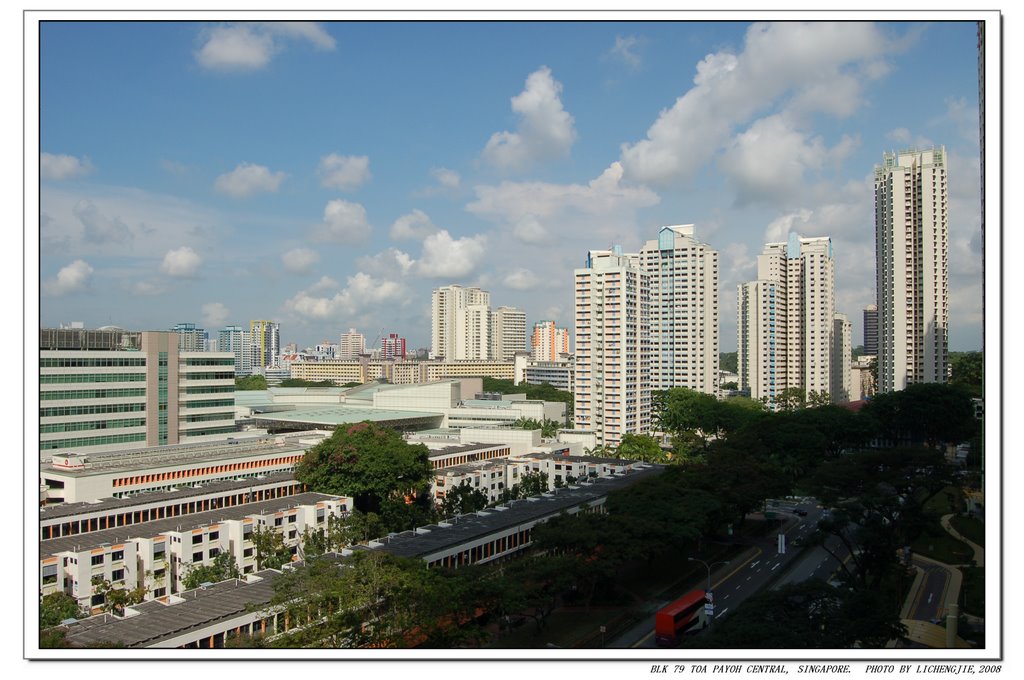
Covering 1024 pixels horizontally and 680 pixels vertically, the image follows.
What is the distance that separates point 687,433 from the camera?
34594 millimetres

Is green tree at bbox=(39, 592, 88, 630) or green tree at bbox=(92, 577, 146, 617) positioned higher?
→ green tree at bbox=(39, 592, 88, 630)

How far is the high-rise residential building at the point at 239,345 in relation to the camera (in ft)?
292

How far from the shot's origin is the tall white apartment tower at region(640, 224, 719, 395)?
4216 cm

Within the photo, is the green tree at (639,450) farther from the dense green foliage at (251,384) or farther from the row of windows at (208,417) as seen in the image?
the dense green foliage at (251,384)

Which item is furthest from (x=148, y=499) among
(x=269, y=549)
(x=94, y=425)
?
(x=94, y=425)

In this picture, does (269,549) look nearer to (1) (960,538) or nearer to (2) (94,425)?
(2) (94,425)

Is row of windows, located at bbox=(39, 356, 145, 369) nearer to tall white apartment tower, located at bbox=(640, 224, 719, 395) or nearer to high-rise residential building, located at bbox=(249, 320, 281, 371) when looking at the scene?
tall white apartment tower, located at bbox=(640, 224, 719, 395)

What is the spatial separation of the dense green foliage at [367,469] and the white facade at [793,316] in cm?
3036

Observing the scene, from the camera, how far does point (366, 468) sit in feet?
66.3

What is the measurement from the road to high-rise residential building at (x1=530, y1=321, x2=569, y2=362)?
69841mm

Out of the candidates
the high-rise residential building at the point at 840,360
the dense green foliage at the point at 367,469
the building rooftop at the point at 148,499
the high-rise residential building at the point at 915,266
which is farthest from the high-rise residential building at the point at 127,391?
the high-rise residential building at the point at 840,360

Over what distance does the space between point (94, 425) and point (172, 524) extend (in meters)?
10.9

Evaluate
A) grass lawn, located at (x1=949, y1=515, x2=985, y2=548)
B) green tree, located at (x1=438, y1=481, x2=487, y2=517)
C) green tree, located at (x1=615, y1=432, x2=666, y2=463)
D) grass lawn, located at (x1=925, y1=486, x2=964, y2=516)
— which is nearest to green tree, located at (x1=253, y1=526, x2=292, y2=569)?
green tree, located at (x1=438, y1=481, x2=487, y2=517)
